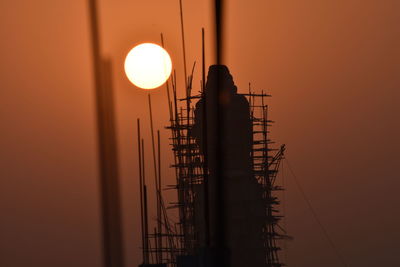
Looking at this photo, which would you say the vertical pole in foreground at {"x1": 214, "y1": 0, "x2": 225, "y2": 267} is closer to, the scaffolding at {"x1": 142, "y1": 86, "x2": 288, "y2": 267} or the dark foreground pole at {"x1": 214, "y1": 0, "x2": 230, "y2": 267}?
the dark foreground pole at {"x1": 214, "y1": 0, "x2": 230, "y2": 267}

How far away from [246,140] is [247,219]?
110 cm

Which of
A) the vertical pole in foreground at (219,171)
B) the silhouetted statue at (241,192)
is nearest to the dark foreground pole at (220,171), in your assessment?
the vertical pole in foreground at (219,171)

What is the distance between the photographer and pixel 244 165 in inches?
338

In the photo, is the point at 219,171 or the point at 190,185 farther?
the point at 190,185

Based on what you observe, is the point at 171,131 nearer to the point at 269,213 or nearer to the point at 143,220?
the point at 269,213

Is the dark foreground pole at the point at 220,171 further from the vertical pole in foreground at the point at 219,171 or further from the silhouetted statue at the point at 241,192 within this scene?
the silhouetted statue at the point at 241,192

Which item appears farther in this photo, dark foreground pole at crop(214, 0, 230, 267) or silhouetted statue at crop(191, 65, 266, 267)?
silhouetted statue at crop(191, 65, 266, 267)

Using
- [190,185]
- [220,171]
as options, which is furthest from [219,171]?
[190,185]

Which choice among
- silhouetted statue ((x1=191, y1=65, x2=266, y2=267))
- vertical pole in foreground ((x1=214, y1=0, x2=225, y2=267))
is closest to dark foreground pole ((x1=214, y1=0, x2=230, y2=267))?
vertical pole in foreground ((x1=214, y1=0, x2=225, y2=267))

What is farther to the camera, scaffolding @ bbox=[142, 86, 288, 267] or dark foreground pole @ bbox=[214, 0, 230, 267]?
scaffolding @ bbox=[142, 86, 288, 267]

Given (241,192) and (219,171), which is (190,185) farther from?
(219,171)

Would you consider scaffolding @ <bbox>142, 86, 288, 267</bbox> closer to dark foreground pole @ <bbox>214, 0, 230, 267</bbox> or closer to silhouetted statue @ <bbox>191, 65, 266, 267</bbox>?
silhouetted statue @ <bbox>191, 65, 266, 267</bbox>

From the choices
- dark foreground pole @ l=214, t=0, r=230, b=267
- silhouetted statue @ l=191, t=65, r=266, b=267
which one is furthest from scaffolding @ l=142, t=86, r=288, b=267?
dark foreground pole @ l=214, t=0, r=230, b=267

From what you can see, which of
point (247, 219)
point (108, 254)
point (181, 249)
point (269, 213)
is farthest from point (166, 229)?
point (108, 254)
